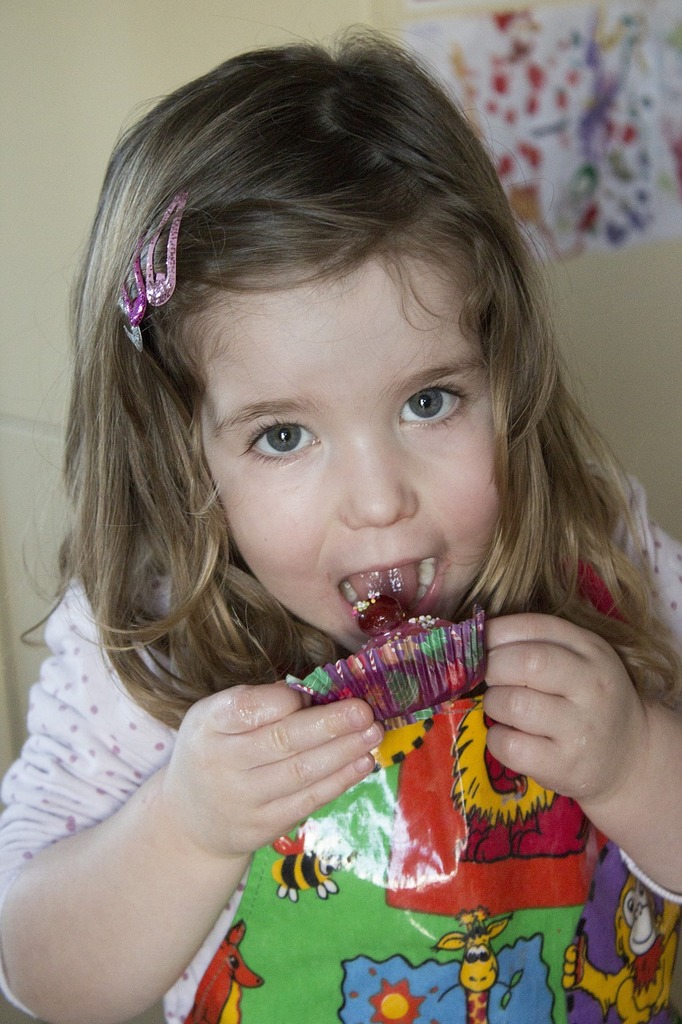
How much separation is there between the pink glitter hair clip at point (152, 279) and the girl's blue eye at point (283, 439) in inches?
5.2

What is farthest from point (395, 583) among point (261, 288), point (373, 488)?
point (261, 288)

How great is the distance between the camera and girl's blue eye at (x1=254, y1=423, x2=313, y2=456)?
888 millimetres

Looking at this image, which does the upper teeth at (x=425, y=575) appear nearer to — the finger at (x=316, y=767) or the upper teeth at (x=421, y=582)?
the upper teeth at (x=421, y=582)

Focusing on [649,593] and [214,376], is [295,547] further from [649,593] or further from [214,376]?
[649,593]

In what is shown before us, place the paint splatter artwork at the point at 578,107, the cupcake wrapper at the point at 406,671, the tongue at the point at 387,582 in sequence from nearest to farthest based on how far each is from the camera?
the cupcake wrapper at the point at 406,671
the tongue at the point at 387,582
the paint splatter artwork at the point at 578,107

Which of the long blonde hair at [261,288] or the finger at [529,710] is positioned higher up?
the long blonde hair at [261,288]

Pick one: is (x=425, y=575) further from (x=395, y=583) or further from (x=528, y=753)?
(x=528, y=753)

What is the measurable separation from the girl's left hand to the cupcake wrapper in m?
0.04

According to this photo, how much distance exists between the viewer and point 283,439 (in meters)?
0.90

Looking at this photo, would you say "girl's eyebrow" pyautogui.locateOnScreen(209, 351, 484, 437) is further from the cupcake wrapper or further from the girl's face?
the cupcake wrapper

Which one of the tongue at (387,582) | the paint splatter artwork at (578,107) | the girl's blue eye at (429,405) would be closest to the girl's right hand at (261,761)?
the tongue at (387,582)

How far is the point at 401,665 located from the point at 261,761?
14 centimetres

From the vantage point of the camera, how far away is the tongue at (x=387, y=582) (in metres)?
0.92

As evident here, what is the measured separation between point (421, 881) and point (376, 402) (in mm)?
422
